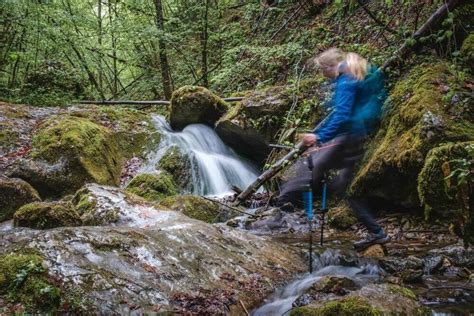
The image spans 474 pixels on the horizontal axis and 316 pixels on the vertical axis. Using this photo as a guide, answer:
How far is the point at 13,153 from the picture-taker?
28.1 ft

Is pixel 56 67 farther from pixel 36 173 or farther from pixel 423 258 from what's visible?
pixel 423 258

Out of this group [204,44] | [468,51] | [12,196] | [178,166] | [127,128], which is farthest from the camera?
[204,44]

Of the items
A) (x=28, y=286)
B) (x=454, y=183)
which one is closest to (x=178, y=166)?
(x=454, y=183)

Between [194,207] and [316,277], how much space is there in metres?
3.12

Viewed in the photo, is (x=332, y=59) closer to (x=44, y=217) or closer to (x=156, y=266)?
(x=156, y=266)

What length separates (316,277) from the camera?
4.61m

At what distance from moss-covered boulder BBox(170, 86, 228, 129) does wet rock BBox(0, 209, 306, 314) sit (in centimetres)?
662

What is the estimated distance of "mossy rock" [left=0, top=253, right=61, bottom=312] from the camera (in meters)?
2.96

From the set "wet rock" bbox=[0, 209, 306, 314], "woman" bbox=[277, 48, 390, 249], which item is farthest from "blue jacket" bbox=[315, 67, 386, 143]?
"wet rock" bbox=[0, 209, 306, 314]

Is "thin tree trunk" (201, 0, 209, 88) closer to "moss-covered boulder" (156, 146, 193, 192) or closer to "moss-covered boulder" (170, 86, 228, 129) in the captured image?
"moss-covered boulder" (170, 86, 228, 129)

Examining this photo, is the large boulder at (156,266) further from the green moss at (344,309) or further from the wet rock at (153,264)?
the green moss at (344,309)

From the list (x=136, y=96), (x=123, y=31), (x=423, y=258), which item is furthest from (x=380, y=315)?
(x=136, y=96)

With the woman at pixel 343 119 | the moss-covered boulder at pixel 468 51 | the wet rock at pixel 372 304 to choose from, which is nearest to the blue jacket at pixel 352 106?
the woman at pixel 343 119

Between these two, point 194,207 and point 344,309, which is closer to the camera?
point 344,309
